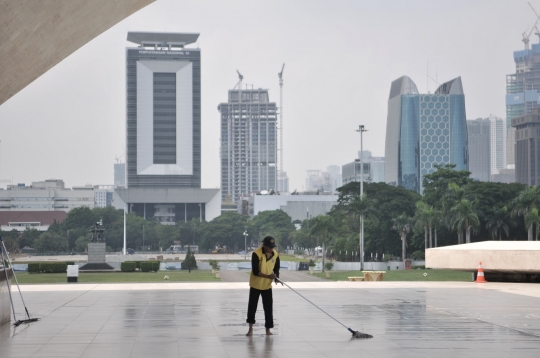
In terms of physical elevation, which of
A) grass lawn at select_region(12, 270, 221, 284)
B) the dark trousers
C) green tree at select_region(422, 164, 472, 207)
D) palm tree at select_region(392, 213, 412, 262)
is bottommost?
grass lawn at select_region(12, 270, 221, 284)

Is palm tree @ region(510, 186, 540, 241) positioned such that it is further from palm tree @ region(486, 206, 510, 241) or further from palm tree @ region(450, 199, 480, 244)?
palm tree @ region(450, 199, 480, 244)

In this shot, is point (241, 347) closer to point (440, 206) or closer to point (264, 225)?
point (440, 206)

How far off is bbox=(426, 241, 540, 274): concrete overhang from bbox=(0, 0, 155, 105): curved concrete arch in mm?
16987

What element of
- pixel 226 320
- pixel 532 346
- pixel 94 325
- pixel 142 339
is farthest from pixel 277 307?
pixel 532 346

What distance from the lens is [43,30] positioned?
1498 cm

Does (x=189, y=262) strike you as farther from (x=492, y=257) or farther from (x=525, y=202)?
(x=492, y=257)

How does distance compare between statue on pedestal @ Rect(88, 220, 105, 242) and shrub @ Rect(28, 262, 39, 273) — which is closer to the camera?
shrub @ Rect(28, 262, 39, 273)

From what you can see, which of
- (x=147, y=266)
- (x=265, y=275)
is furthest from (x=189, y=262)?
(x=265, y=275)

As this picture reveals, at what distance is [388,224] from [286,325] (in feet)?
280

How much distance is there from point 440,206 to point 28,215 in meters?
124

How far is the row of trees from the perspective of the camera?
263 ft

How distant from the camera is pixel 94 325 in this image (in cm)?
1571

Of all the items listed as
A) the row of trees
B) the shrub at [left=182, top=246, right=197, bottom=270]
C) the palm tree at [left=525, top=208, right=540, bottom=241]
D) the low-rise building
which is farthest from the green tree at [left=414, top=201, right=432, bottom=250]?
the low-rise building

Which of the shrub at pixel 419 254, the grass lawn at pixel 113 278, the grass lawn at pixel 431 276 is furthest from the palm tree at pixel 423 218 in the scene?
the grass lawn at pixel 113 278
